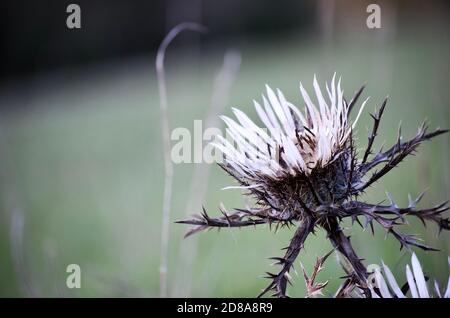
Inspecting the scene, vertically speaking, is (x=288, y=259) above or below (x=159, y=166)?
above

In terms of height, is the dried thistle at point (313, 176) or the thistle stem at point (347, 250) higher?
the dried thistle at point (313, 176)

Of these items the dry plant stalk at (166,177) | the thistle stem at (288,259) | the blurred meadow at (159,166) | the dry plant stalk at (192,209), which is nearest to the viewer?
the thistle stem at (288,259)

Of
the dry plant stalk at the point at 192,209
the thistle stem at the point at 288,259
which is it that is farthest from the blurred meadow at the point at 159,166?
the thistle stem at the point at 288,259

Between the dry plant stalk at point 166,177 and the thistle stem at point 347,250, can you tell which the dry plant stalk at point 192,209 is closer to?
the dry plant stalk at point 166,177

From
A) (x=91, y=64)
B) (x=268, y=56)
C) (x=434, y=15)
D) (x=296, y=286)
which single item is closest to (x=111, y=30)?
(x=91, y=64)

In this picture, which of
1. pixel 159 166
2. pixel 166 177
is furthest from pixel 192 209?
pixel 159 166

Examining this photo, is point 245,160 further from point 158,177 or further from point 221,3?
point 221,3

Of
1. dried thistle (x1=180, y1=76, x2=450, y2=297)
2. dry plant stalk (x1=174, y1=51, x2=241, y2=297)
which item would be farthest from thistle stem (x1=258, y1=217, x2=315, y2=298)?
dry plant stalk (x1=174, y1=51, x2=241, y2=297)

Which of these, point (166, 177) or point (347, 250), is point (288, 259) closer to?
point (347, 250)

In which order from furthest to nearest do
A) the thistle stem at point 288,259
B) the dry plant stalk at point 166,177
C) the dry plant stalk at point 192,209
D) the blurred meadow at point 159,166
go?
the blurred meadow at point 159,166 → the dry plant stalk at point 192,209 → the dry plant stalk at point 166,177 → the thistle stem at point 288,259
